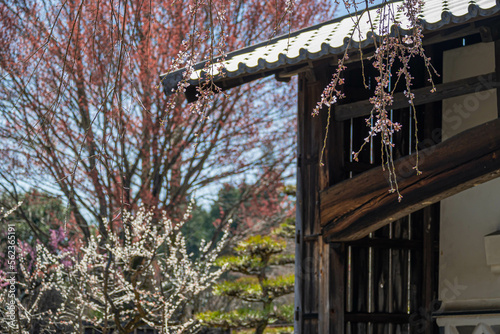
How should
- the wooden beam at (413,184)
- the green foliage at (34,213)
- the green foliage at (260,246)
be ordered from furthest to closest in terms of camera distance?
the green foliage at (34,213) → the green foliage at (260,246) → the wooden beam at (413,184)

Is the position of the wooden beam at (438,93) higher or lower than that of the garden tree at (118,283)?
higher

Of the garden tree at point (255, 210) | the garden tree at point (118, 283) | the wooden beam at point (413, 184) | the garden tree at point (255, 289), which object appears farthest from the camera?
the garden tree at point (255, 210)

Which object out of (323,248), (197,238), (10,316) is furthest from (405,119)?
(197,238)

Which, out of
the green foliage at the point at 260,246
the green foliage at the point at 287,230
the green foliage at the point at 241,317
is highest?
the green foliage at the point at 287,230

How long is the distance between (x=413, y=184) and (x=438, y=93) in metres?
0.74

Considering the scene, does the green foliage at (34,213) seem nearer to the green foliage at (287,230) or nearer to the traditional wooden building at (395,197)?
the green foliage at (287,230)

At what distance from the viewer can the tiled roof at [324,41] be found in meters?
3.61

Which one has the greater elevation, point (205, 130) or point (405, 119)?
point (205, 130)

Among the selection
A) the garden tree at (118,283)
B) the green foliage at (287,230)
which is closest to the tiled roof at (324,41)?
the garden tree at (118,283)

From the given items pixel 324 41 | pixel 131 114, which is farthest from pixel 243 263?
pixel 324 41

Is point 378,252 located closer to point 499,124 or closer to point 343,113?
point 343,113

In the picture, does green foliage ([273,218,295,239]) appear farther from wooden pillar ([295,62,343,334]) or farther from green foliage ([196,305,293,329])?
wooden pillar ([295,62,343,334])

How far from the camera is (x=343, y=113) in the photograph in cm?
462

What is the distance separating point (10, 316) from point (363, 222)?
3625mm
